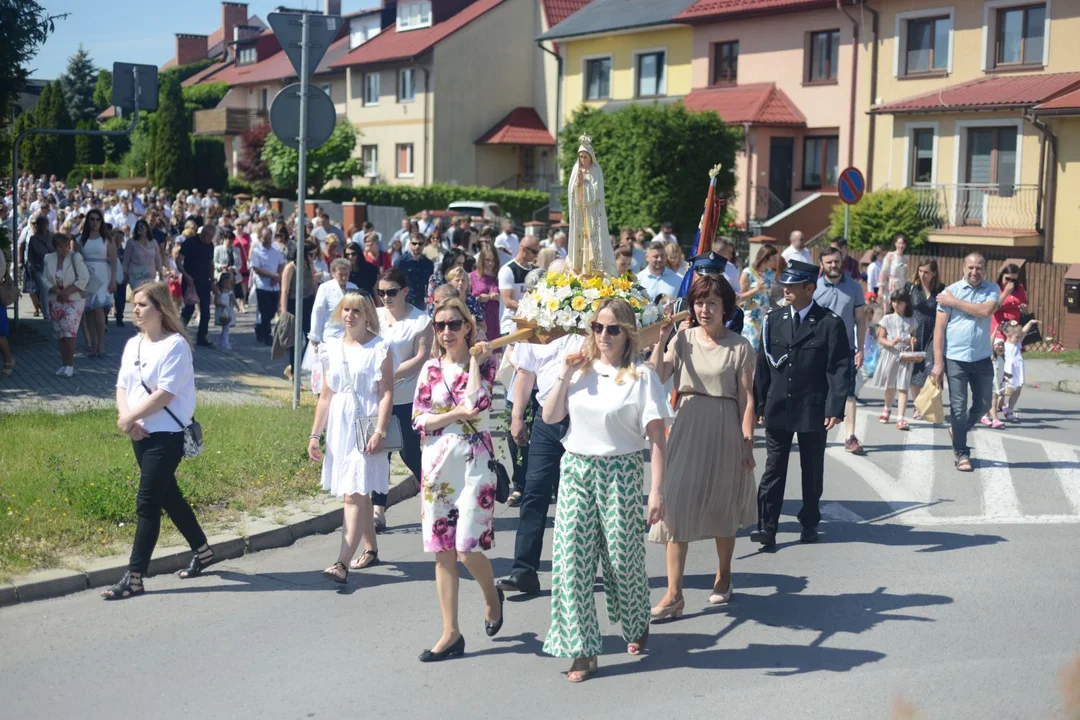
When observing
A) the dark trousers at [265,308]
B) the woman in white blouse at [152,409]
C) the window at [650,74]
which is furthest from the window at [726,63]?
the woman in white blouse at [152,409]

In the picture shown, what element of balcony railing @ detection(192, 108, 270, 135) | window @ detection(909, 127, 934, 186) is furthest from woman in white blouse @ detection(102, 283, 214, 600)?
balcony railing @ detection(192, 108, 270, 135)

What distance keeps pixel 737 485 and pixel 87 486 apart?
15.0ft

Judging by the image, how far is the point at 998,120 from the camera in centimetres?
3134

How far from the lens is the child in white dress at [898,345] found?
13.4 m

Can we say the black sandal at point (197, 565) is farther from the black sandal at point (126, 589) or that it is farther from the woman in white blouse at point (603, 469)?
the woman in white blouse at point (603, 469)

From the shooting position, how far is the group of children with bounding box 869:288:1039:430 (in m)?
13.4

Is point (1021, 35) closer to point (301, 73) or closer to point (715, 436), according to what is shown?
point (301, 73)

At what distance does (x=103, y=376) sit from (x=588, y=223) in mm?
8428

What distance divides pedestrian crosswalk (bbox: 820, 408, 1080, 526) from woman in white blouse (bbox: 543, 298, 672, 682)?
145 inches

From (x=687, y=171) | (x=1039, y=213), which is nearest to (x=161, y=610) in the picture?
(x=1039, y=213)

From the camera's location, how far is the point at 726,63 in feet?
134

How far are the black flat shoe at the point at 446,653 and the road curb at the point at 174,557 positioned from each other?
2416 mm

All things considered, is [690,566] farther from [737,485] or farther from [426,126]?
[426,126]

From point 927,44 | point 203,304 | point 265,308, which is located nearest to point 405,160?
point 927,44
